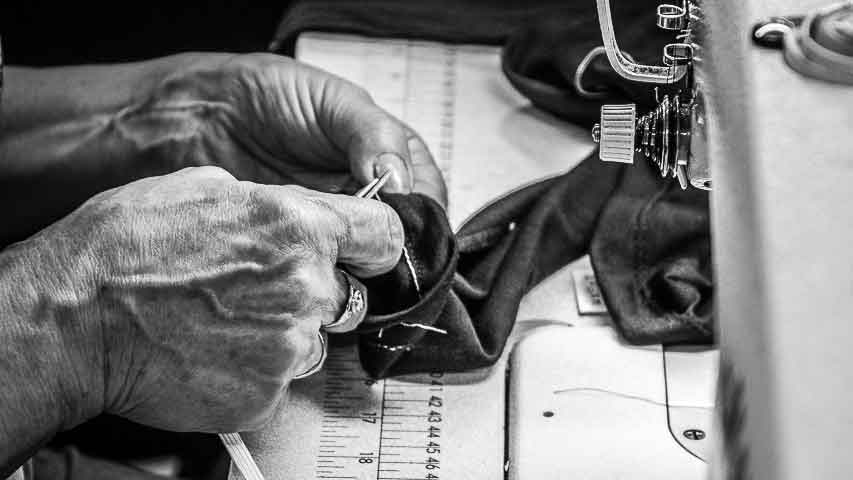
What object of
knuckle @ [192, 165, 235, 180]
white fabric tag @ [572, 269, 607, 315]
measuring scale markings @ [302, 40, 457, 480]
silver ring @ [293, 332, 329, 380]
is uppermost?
knuckle @ [192, 165, 235, 180]

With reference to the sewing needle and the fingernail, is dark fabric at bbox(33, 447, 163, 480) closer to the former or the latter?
the sewing needle

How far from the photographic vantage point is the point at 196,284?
1.04m

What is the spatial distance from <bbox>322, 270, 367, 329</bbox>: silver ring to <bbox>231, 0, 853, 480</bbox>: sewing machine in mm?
120

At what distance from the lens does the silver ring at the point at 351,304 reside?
111 cm

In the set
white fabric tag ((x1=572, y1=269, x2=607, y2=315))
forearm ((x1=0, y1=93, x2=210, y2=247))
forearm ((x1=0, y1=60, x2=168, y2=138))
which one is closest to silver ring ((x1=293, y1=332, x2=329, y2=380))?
white fabric tag ((x1=572, y1=269, x2=607, y2=315))

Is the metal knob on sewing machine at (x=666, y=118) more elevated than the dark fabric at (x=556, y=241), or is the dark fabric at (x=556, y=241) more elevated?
the metal knob on sewing machine at (x=666, y=118)

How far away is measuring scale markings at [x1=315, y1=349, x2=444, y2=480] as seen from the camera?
3.68 ft

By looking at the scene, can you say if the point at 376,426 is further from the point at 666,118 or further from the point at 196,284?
the point at 666,118

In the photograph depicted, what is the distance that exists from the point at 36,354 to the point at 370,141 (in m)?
0.44

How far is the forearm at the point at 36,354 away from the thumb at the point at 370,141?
367mm

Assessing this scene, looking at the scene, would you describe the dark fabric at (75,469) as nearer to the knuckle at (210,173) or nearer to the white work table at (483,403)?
the white work table at (483,403)

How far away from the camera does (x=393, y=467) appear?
1.12 metres

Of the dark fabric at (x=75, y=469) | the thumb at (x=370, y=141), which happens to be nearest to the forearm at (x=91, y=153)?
the thumb at (x=370, y=141)

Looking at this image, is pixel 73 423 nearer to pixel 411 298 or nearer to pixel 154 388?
pixel 154 388
